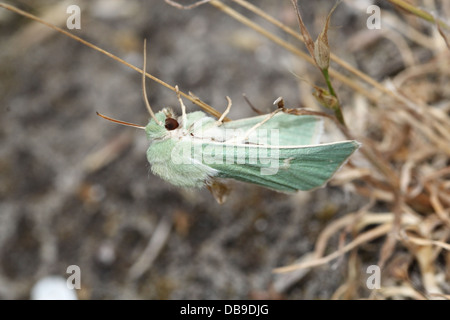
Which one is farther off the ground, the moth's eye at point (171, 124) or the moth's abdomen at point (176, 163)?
the moth's eye at point (171, 124)

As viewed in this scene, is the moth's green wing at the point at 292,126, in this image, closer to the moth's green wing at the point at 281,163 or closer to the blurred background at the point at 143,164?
the moth's green wing at the point at 281,163

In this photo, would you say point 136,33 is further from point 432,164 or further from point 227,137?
point 432,164

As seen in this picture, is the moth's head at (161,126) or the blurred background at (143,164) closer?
the moth's head at (161,126)

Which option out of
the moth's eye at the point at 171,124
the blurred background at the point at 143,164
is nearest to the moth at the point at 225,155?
the moth's eye at the point at 171,124

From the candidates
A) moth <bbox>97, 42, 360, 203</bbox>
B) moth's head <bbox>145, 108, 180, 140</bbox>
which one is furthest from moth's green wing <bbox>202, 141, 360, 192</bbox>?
moth's head <bbox>145, 108, 180, 140</bbox>

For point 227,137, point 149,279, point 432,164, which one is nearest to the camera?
point 227,137
